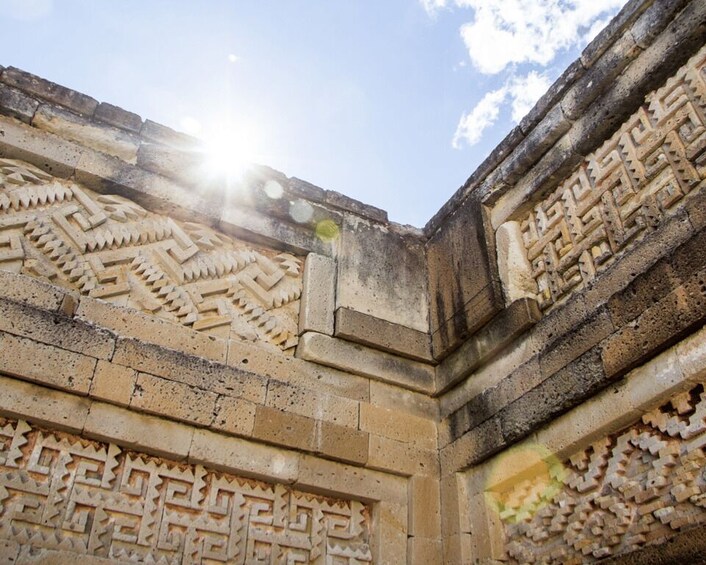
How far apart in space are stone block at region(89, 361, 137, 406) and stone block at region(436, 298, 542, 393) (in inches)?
87.5

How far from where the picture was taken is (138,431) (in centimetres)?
392

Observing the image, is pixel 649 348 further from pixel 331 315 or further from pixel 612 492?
pixel 331 315

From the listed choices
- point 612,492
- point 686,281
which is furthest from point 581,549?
point 686,281

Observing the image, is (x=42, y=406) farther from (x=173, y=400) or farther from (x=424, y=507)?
(x=424, y=507)

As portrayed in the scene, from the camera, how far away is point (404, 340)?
510 cm

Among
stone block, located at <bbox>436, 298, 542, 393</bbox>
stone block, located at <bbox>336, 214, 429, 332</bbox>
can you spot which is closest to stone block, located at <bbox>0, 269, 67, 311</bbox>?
stone block, located at <bbox>336, 214, 429, 332</bbox>

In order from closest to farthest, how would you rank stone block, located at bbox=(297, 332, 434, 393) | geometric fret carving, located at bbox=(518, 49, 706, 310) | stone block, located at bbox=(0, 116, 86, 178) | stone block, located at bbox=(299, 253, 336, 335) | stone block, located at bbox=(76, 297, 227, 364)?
geometric fret carving, located at bbox=(518, 49, 706, 310)
stone block, located at bbox=(76, 297, 227, 364)
stone block, located at bbox=(0, 116, 86, 178)
stone block, located at bbox=(297, 332, 434, 393)
stone block, located at bbox=(299, 253, 336, 335)

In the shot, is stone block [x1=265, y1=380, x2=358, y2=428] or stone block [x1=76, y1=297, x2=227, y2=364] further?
→ stone block [x1=265, y1=380, x2=358, y2=428]

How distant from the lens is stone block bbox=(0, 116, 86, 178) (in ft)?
15.1

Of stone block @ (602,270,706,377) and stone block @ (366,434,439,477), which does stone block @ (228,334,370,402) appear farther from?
stone block @ (602,270,706,377)

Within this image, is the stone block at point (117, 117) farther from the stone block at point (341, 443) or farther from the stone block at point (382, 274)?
the stone block at point (341, 443)

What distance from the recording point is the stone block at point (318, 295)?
4.90 meters

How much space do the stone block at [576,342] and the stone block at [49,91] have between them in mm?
3673

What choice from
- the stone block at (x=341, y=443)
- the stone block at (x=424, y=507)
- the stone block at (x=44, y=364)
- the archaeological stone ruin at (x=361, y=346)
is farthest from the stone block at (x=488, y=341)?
the stone block at (x=44, y=364)
